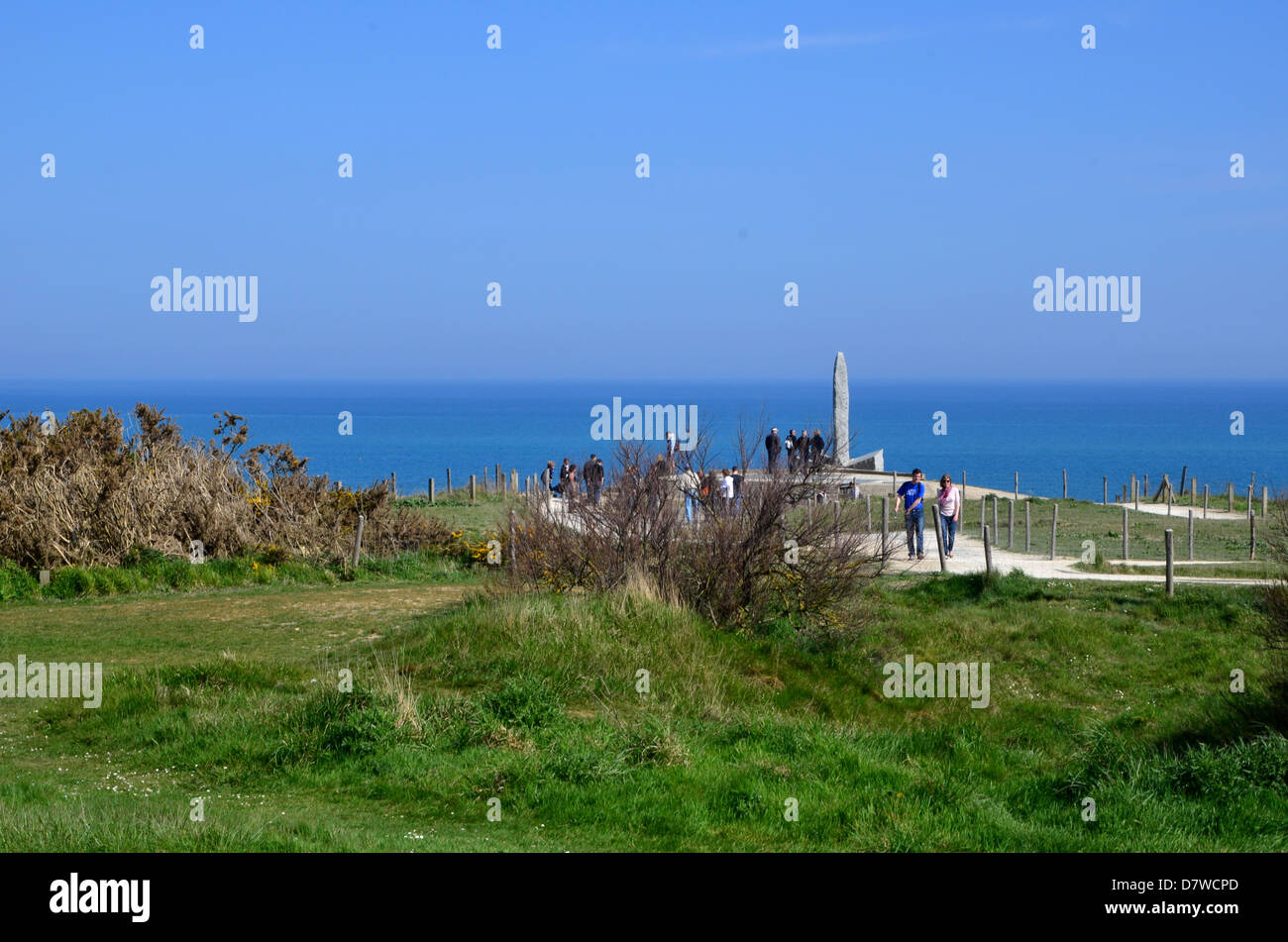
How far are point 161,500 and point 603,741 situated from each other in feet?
55.9

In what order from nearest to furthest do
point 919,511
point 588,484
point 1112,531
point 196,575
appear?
point 588,484 < point 196,575 < point 919,511 < point 1112,531

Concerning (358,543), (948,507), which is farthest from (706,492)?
(948,507)

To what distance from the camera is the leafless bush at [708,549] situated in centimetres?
1817

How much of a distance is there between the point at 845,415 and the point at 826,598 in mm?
32578

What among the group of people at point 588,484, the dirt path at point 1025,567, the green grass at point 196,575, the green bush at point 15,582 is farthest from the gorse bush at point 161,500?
the dirt path at point 1025,567

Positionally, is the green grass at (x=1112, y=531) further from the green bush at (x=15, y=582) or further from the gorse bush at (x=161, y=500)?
the green bush at (x=15, y=582)

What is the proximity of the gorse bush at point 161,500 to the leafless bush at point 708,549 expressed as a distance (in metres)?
8.94

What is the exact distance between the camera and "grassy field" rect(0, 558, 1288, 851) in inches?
349

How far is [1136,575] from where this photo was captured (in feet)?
87.4

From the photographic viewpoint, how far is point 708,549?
18.3 m

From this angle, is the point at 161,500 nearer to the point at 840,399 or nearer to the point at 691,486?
the point at 691,486

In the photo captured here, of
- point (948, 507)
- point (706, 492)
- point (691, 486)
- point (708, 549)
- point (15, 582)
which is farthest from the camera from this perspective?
point (948, 507)

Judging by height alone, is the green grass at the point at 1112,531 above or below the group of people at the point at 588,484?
below
